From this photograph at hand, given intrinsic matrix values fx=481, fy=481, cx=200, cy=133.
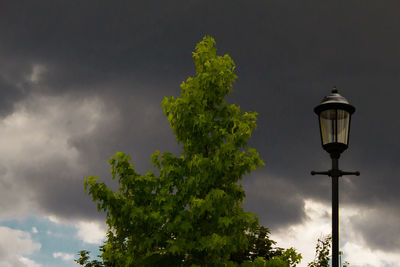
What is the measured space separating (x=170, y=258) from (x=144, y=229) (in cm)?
127

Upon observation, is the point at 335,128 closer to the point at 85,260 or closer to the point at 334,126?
the point at 334,126

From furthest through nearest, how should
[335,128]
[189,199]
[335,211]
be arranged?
[189,199] < [335,128] < [335,211]

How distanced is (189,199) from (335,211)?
276 inches

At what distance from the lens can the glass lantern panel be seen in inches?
391

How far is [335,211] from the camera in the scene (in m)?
A: 9.62

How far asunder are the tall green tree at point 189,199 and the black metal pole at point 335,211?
5.69 metres

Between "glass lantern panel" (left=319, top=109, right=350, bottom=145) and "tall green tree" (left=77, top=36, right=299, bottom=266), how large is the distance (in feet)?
19.6

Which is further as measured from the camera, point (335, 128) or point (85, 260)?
point (85, 260)

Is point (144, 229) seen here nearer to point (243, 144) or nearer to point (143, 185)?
point (143, 185)

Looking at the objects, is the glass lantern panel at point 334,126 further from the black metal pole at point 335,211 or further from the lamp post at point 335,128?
the black metal pole at point 335,211

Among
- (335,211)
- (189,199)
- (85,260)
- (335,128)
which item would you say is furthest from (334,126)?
(85,260)

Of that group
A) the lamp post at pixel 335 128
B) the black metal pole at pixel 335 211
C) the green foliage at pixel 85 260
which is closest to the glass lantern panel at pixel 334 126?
the lamp post at pixel 335 128

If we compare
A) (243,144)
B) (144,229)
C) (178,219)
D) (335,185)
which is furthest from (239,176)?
(335,185)

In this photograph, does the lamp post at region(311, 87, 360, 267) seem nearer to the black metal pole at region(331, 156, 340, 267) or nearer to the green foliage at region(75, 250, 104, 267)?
the black metal pole at region(331, 156, 340, 267)
